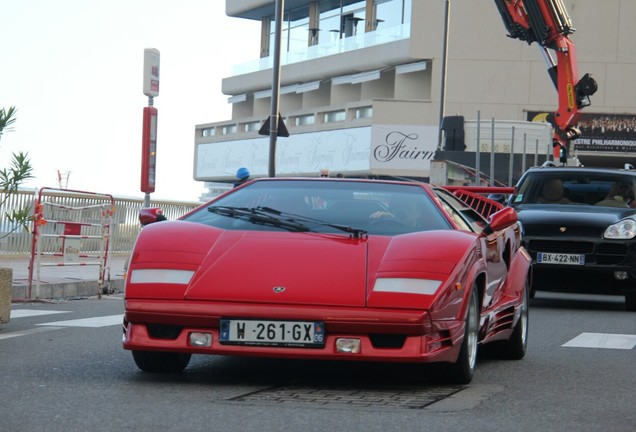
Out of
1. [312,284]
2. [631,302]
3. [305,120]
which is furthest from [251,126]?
[312,284]

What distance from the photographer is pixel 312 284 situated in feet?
23.4

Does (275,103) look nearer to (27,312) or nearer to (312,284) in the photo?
(27,312)

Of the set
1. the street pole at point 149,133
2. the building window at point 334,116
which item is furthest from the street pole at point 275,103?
the building window at point 334,116

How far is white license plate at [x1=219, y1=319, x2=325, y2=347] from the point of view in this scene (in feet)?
23.0

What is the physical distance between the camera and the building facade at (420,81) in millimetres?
59562

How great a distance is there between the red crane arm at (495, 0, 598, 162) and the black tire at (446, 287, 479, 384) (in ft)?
79.8

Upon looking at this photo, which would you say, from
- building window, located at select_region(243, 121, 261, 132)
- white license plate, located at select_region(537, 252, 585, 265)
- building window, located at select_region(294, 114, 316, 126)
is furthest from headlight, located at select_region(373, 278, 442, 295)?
building window, located at select_region(243, 121, 261, 132)

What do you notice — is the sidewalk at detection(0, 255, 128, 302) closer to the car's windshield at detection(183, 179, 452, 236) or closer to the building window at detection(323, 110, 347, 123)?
the car's windshield at detection(183, 179, 452, 236)

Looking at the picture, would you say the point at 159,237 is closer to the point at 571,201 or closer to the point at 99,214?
the point at 571,201

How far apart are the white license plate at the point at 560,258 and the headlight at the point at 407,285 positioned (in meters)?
8.62

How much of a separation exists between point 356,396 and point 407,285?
628 mm

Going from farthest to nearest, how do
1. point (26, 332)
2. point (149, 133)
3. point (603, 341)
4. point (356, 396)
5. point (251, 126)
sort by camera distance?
point (251, 126) < point (149, 133) < point (603, 341) < point (26, 332) < point (356, 396)

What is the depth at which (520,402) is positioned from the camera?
23.0 feet

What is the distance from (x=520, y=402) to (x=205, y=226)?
2.05 metres
